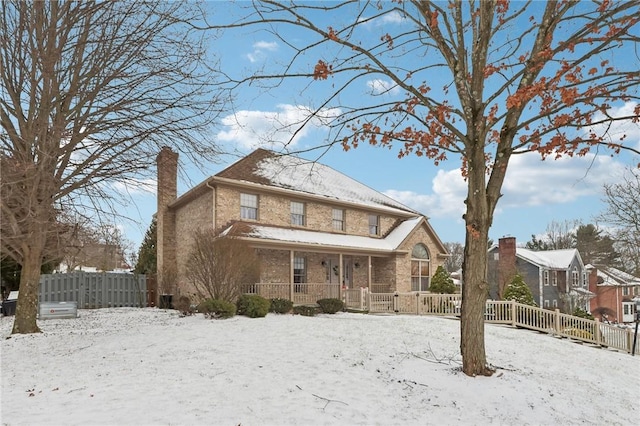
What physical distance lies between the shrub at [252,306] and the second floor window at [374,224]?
41.2 feet

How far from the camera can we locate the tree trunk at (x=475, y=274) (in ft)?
26.1

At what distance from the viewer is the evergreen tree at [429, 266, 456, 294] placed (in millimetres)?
25353

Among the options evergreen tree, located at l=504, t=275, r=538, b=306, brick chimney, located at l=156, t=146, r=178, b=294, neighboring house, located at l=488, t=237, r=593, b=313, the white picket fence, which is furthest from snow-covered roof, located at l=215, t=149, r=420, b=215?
neighboring house, located at l=488, t=237, r=593, b=313

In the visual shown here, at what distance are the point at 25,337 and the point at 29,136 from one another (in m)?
5.39

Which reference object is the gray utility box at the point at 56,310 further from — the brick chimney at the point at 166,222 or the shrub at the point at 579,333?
the shrub at the point at 579,333

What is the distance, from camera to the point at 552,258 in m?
43.4

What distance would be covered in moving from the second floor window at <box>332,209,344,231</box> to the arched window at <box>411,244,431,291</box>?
483 centimetres

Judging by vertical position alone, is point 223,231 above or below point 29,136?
below

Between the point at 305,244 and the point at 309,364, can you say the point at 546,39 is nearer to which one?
the point at 309,364

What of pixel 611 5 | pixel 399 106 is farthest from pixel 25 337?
pixel 611 5

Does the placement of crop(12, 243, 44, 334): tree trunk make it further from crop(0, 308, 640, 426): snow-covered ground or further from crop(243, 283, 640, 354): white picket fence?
crop(243, 283, 640, 354): white picket fence

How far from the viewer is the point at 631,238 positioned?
2695 centimetres

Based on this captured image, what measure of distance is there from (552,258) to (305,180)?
3125 cm

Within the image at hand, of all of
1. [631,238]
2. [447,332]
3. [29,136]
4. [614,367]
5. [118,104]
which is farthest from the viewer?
[631,238]
